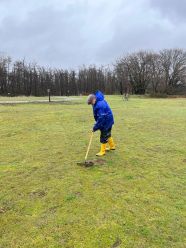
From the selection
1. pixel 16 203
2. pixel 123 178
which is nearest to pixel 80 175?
pixel 123 178

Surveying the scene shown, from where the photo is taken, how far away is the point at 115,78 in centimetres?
7706

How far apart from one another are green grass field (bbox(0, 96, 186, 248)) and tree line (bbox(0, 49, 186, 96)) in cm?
5581

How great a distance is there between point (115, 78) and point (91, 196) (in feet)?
236

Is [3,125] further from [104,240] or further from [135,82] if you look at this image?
[135,82]

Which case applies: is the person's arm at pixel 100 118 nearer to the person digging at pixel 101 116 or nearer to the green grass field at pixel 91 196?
the person digging at pixel 101 116

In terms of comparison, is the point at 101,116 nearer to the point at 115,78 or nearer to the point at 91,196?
the point at 91,196

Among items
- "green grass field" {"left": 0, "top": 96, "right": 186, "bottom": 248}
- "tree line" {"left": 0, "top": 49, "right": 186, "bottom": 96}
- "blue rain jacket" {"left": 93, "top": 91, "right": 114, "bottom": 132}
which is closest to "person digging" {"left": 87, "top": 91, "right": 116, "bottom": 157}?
"blue rain jacket" {"left": 93, "top": 91, "right": 114, "bottom": 132}

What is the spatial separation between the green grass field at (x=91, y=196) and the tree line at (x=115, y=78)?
5581cm

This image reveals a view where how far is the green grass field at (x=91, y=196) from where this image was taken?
16.5 feet

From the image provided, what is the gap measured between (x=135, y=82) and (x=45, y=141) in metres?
61.4

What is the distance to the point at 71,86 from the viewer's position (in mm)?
77000

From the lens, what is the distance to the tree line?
222ft

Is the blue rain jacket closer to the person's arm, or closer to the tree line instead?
the person's arm

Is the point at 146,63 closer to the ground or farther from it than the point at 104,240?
farther from it
